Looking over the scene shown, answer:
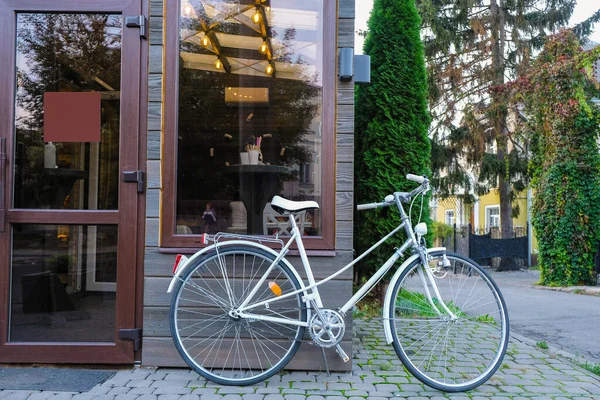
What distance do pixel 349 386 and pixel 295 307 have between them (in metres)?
0.59

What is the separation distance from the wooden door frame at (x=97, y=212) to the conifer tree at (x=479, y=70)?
43.7ft

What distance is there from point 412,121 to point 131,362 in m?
3.36

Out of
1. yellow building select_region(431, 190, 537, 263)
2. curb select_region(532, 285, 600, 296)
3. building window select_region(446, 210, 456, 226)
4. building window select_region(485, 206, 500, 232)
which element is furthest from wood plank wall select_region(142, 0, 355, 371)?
building window select_region(446, 210, 456, 226)

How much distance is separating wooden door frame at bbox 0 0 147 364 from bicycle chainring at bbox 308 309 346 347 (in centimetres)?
119

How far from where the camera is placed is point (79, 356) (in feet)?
11.0

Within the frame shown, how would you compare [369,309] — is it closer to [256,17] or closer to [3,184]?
[256,17]

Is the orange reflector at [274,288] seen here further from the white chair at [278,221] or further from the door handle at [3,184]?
the door handle at [3,184]

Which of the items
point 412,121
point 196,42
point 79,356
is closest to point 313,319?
point 79,356

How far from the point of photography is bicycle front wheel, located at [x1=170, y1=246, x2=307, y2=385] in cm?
328

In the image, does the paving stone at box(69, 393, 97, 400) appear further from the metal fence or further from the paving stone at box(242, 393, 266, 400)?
the metal fence

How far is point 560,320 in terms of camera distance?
5.76 metres

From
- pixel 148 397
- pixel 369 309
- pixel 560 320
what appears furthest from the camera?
pixel 560 320

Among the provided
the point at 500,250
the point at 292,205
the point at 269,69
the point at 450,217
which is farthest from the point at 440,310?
the point at 450,217

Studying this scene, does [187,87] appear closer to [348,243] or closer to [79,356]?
[348,243]
